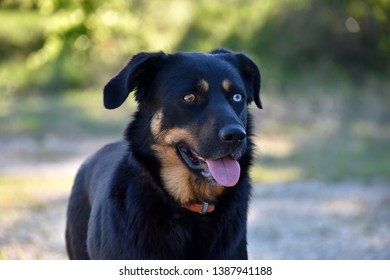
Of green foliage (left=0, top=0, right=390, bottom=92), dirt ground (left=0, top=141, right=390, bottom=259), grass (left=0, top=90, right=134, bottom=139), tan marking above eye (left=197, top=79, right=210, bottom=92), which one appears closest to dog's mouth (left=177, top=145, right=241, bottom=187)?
tan marking above eye (left=197, top=79, right=210, bottom=92)

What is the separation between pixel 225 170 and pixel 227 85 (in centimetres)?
66

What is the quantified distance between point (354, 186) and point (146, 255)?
1114cm

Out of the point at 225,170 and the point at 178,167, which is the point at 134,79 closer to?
the point at 178,167

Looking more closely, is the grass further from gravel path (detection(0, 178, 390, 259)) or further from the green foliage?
gravel path (detection(0, 178, 390, 259))

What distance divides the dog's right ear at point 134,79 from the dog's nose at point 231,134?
784mm

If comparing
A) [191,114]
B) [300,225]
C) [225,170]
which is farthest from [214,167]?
[300,225]

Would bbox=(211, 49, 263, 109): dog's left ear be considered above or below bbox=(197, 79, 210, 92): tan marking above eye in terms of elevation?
above

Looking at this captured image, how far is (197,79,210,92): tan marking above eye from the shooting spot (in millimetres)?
5156

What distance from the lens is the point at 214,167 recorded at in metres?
4.97

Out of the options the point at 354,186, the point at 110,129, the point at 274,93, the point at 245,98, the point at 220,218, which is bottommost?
the point at 220,218
